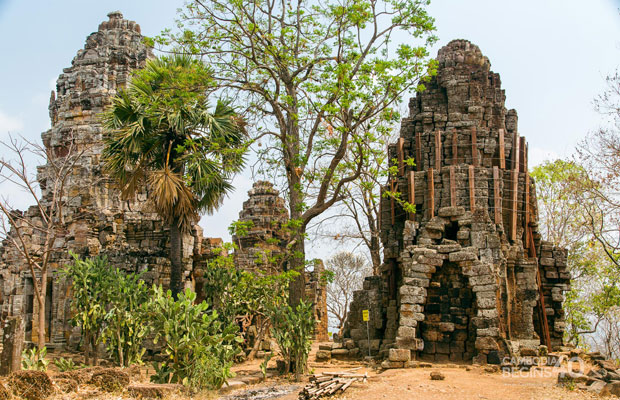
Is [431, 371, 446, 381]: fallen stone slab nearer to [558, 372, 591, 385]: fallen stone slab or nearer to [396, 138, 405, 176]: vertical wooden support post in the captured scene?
[558, 372, 591, 385]: fallen stone slab

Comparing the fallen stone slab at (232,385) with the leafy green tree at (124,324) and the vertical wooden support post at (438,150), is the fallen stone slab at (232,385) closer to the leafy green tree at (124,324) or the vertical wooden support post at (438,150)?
the leafy green tree at (124,324)

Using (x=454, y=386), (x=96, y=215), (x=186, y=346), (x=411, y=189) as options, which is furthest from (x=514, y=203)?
(x=96, y=215)

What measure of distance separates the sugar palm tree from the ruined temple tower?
4.91m

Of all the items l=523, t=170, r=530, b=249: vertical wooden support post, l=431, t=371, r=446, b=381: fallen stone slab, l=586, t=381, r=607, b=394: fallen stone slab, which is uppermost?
l=523, t=170, r=530, b=249: vertical wooden support post

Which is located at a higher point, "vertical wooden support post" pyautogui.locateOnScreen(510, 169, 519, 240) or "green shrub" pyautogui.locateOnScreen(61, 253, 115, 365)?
"vertical wooden support post" pyautogui.locateOnScreen(510, 169, 519, 240)

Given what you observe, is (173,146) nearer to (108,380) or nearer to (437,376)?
(108,380)

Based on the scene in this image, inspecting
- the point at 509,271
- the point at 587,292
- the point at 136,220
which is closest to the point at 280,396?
the point at 509,271

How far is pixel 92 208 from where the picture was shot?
A: 21.2 m

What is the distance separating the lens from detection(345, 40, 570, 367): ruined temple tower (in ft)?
49.4

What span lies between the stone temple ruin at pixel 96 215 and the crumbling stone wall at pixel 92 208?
3cm

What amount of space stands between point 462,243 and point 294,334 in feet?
16.5

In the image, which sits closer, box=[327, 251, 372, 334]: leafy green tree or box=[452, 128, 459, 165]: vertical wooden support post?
box=[452, 128, 459, 165]: vertical wooden support post

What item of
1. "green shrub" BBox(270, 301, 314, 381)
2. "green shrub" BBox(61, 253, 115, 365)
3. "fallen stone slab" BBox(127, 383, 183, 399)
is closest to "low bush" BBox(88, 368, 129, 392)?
"fallen stone slab" BBox(127, 383, 183, 399)

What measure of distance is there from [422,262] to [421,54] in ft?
16.2
